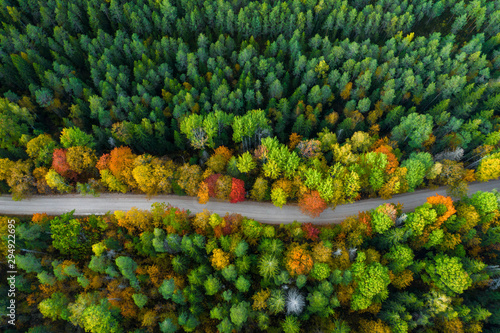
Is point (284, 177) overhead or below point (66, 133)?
below

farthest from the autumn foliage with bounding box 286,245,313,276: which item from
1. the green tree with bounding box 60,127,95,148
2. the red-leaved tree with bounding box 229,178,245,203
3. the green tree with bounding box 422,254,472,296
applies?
the green tree with bounding box 60,127,95,148

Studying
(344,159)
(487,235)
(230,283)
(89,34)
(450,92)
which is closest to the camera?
(230,283)

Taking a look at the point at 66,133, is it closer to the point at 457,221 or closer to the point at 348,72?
the point at 348,72

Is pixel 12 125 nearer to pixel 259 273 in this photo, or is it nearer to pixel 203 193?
pixel 203 193

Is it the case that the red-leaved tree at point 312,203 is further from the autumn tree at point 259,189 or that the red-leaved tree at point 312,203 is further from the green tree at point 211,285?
the green tree at point 211,285

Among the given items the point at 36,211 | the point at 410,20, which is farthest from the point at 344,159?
the point at 36,211

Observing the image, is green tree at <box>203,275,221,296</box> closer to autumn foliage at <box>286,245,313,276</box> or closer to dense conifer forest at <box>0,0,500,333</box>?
dense conifer forest at <box>0,0,500,333</box>
